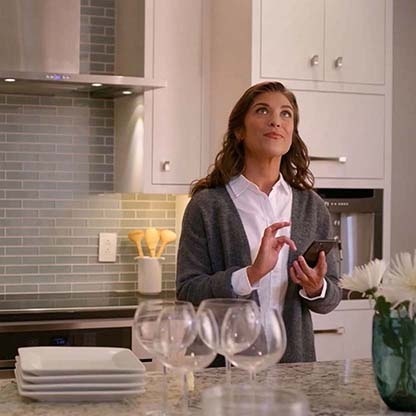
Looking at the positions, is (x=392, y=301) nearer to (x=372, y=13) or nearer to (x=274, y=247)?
(x=274, y=247)

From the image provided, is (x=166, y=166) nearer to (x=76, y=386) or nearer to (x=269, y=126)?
(x=269, y=126)

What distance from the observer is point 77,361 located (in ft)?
6.97

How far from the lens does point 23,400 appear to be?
201cm

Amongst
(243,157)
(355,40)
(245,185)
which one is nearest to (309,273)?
(245,185)

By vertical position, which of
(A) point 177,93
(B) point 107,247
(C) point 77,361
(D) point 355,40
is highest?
(D) point 355,40

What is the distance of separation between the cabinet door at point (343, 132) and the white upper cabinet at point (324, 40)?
91 mm

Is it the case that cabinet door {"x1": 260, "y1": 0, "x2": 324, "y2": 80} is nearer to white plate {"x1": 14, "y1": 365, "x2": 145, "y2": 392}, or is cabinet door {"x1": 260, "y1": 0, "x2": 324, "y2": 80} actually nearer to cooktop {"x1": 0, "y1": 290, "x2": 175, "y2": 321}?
cooktop {"x1": 0, "y1": 290, "x2": 175, "y2": 321}

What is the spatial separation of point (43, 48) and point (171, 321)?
236 centimetres

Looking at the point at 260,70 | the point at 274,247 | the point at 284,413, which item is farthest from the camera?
the point at 260,70

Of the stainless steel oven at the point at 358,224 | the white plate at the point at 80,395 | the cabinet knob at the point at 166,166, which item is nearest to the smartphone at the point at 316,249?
the white plate at the point at 80,395

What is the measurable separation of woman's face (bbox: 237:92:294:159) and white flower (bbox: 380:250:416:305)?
938mm

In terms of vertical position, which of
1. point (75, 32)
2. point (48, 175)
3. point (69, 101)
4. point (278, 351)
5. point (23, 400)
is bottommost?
point (23, 400)

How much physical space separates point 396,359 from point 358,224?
2093 mm

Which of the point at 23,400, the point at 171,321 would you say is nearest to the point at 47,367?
the point at 23,400
